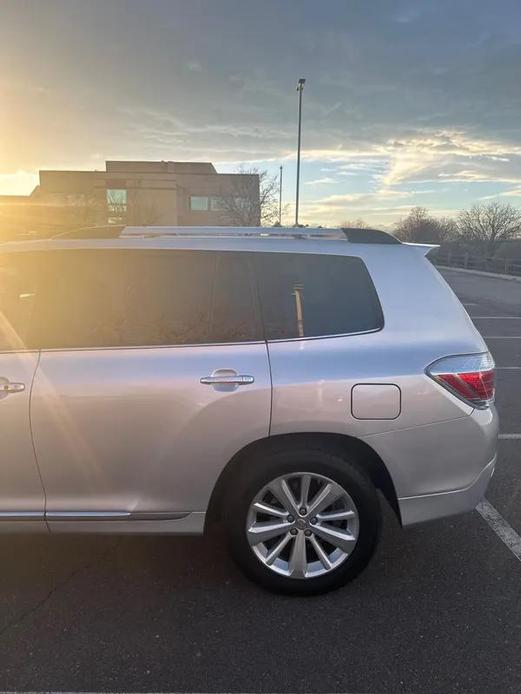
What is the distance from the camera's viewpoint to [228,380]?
2.60 metres

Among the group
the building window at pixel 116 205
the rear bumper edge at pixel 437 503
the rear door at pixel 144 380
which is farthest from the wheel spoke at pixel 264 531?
the building window at pixel 116 205

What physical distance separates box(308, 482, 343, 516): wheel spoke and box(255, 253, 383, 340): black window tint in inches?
29.9

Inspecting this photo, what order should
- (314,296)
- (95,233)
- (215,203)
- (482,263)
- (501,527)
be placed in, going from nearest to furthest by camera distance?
(314,296) < (95,233) < (501,527) < (482,263) < (215,203)

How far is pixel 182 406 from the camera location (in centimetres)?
260

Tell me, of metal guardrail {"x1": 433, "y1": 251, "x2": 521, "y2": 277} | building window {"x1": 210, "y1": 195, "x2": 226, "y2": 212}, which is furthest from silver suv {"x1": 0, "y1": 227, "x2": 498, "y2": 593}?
building window {"x1": 210, "y1": 195, "x2": 226, "y2": 212}

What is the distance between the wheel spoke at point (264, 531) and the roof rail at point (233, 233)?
1.52 metres

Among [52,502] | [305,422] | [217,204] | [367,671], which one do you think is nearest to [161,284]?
[305,422]

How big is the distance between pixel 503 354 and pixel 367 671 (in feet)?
26.0

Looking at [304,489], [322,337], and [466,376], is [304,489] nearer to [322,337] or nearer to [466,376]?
[322,337]

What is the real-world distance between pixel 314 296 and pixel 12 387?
5.09 feet

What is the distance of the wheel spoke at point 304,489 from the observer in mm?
2697

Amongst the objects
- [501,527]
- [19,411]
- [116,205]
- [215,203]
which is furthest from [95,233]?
[215,203]

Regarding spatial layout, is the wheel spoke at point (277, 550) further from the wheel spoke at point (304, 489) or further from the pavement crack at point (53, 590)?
the pavement crack at point (53, 590)

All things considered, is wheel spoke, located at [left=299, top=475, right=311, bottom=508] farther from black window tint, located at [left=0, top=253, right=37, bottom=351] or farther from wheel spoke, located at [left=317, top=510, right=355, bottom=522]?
black window tint, located at [left=0, top=253, right=37, bottom=351]
